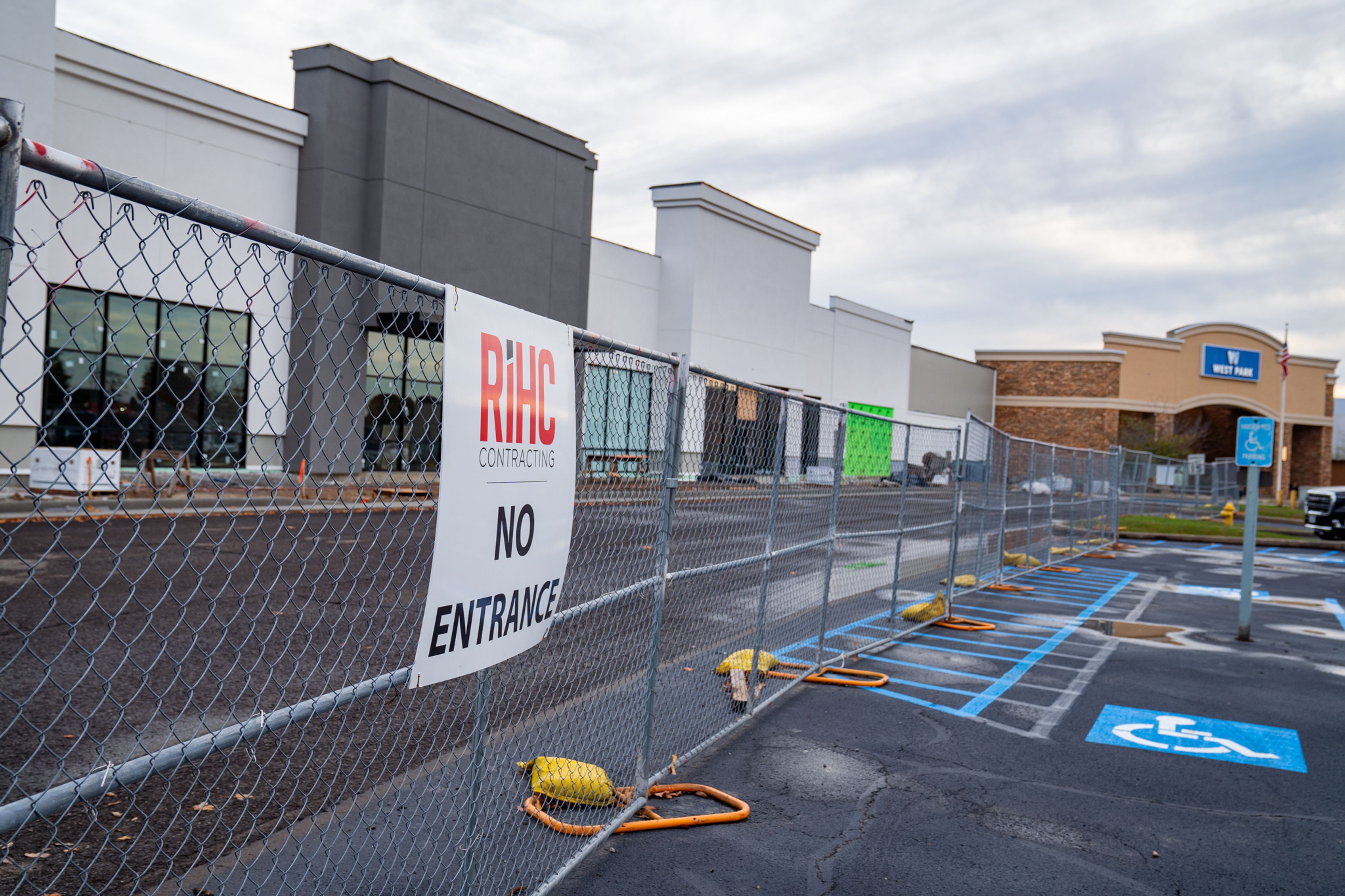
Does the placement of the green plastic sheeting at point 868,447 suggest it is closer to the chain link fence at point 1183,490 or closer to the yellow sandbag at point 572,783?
the yellow sandbag at point 572,783

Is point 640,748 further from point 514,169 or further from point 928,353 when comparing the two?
point 928,353

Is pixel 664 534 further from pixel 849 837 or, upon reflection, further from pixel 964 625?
pixel 964 625

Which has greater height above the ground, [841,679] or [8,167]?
[8,167]

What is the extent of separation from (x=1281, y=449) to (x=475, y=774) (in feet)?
195

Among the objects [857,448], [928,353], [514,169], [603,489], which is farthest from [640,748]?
[928,353]

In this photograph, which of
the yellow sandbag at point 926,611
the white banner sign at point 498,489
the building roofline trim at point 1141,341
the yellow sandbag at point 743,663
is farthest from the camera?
the building roofline trim at point 1141,341

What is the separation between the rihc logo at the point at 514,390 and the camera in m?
2.94

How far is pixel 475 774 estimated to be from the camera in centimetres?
339

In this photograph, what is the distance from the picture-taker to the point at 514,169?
28.1 metres

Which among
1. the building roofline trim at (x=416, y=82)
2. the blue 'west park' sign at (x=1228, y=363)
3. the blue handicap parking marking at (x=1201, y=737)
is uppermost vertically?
the building roofline trim at (x=416, y=82)

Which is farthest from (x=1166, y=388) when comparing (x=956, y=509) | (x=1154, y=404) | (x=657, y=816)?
(x=657, y=816)

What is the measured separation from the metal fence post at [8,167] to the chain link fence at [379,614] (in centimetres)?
2

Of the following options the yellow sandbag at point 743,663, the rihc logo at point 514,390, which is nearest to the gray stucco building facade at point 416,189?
the yellow sandbag at point 743,663

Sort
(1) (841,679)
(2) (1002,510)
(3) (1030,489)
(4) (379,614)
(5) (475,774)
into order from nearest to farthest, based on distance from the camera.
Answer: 1. (5) (475,774)
2. (1) (841,679)
3. (4) (379,614)
4. (2) (1002,510)
5. (3) (1030,489)
